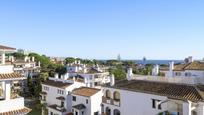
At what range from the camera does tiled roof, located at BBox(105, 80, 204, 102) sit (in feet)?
84.1

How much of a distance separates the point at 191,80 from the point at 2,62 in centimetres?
2111

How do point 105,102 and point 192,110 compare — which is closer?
point 192,110

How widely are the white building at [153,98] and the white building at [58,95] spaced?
1396 cm

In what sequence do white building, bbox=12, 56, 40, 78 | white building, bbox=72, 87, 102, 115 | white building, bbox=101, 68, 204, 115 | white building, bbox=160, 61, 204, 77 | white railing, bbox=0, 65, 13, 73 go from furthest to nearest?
white building, bbox=12, 56, 40, 78, white building, bbox=72, 87, 102, 115, white building, bbox=160, 61, 204, 77, white building, bbox=101, 68, 204, 115, white railing, bbox=0, 65, 13, 73

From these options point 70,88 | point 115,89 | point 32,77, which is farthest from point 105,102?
point 32,77

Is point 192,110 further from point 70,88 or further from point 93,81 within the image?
point 93,81

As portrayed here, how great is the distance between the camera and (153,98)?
28781mm

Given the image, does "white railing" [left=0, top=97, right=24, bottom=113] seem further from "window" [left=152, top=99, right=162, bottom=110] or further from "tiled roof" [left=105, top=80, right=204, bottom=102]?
"window" [left=152, top=99, right=162, bottom=110]

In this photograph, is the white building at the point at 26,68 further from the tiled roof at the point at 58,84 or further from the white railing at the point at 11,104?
the white railing at the point at 11,104

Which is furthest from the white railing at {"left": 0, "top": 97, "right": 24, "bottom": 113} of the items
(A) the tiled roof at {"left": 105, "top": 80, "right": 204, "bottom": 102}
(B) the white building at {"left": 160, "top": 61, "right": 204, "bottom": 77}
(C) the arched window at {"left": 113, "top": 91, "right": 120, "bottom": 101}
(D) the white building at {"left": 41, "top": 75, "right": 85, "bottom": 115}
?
(D) the white building at {"left": 41, "top": 75, "right": 85, "bottom": 115}

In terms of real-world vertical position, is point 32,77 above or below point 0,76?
below

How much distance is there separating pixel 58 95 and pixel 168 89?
3111 centimetres

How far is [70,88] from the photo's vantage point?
51.0 meters

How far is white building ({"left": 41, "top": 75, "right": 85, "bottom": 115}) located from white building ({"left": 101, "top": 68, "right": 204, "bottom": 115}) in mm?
13962
